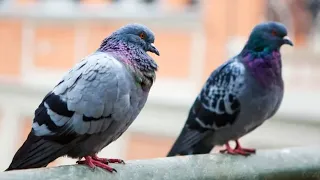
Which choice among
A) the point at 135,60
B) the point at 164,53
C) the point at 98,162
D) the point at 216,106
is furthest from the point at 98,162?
the point at 164,53

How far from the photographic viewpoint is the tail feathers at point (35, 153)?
1656 millimetres

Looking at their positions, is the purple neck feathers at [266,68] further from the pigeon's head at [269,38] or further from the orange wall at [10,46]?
the orange wall at [10,46]

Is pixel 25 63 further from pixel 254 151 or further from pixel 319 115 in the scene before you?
pixel 254 151

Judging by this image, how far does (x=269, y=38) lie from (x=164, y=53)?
412 cm

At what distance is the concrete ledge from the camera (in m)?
1.31

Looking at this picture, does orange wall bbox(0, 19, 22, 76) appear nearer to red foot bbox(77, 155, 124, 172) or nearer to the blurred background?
the blurred background

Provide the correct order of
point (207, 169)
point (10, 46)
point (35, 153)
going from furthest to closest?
1. point (10, 46)
2. point (35, 153)
3. point (207, 169)

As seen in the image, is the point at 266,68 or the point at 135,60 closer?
the point at 135,60

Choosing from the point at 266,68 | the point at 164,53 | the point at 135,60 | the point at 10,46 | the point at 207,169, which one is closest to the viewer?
the point at 207,169

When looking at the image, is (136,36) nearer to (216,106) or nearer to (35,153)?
(35,153)

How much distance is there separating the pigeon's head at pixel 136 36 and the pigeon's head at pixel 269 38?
0.63 meters

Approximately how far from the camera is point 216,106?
240 centimetres

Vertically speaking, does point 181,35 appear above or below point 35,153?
below

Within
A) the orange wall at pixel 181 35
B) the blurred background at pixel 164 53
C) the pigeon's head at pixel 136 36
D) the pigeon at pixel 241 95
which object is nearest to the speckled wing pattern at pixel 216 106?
the pigeon at pixel 241 95
